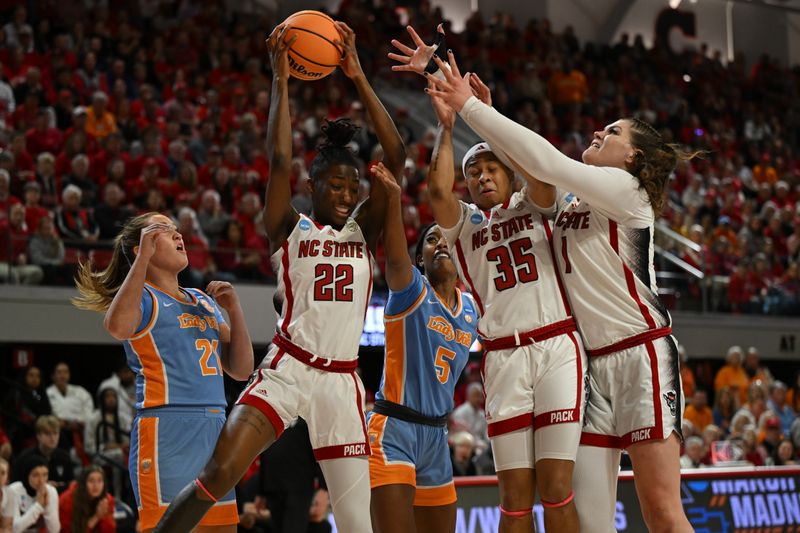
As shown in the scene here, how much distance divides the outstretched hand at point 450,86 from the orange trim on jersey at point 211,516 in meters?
2.27

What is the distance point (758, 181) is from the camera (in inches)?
869

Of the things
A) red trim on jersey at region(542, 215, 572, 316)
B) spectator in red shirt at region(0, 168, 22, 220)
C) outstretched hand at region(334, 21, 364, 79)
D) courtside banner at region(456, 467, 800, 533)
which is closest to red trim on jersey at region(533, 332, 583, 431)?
red trim on jersey at region(542, 215, 572, 316)

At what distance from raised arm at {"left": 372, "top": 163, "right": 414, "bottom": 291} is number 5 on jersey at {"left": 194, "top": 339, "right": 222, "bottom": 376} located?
1025 millimetres

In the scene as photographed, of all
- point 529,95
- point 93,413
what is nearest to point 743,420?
point 93,413

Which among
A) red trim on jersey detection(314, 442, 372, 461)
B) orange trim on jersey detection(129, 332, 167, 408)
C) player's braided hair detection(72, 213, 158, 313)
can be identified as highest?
player's braided hair detection(72, 213, 158, 313)

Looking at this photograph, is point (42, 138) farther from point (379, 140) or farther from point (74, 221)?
point (379, 140)

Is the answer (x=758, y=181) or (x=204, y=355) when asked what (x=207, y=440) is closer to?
(x=204, y=355)

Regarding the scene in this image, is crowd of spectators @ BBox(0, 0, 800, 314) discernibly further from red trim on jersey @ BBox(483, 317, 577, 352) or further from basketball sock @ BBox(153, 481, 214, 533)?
red trim on jersey @ BBox(483, 317, 577, 352)

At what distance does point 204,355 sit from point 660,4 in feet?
82.0

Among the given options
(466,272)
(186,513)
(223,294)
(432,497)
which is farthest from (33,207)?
(186,513)

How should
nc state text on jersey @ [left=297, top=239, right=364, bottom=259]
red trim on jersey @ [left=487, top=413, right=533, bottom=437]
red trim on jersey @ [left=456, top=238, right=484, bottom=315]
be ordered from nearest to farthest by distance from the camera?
red trim on jersey @ [left=487, top=413, right=533, bottom=437]
nc state text on jersey @ [left=297, top=239, right=364, bottom=259]
red trim on jersey @ [left=456, top=238, right=484, bottom=315]

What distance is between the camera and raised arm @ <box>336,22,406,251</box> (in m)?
5.44

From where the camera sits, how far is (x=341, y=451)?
5.10m

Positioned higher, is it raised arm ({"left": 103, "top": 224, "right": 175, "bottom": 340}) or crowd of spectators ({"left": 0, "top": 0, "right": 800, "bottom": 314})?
crowd of spectators ({"left": 0, "top": 0, "right": 800, "bottom": 314})
